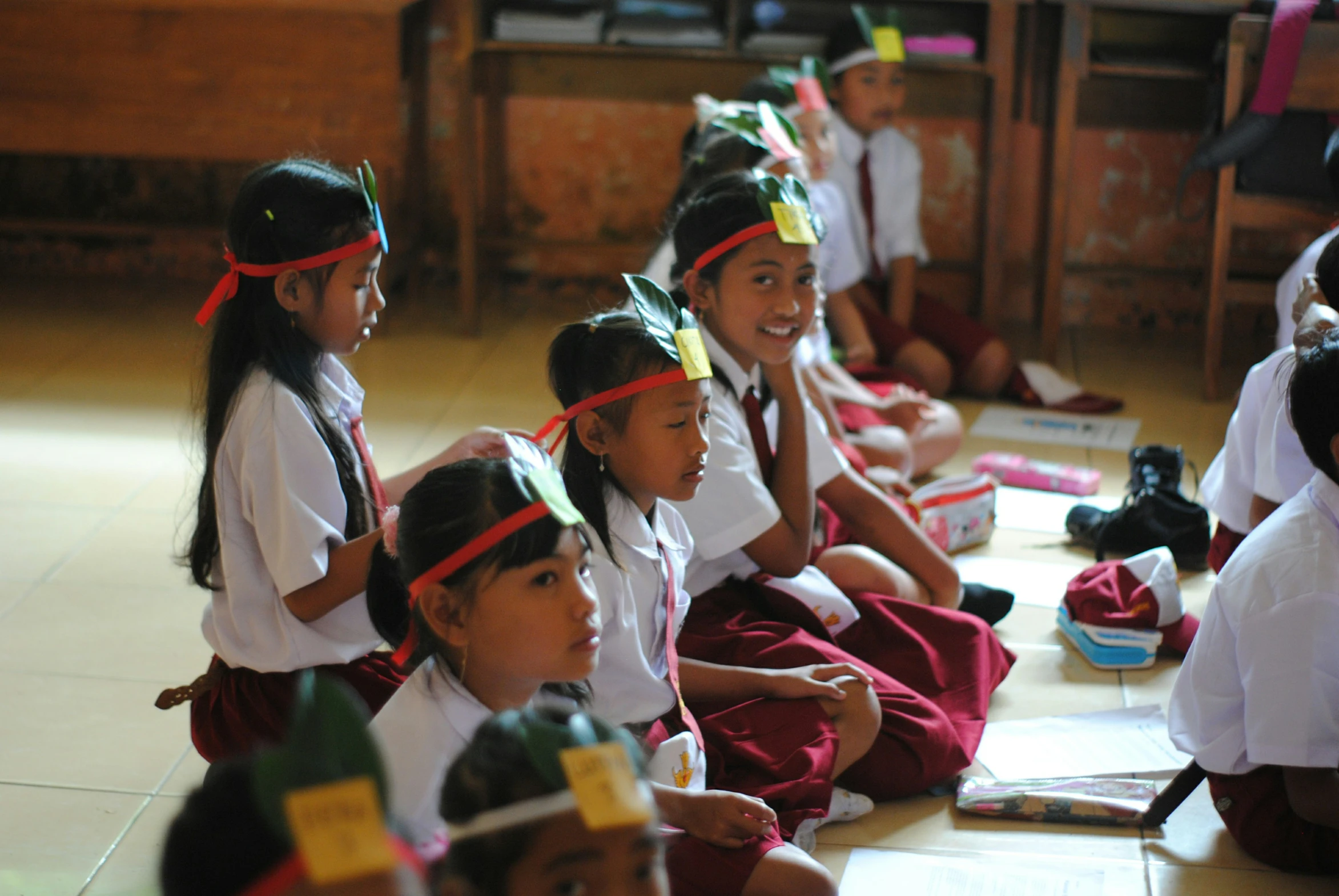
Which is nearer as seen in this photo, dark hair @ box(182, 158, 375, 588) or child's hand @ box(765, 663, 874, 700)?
dark hair @ box(182, 158, 375, 588)

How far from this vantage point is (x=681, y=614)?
175 cm

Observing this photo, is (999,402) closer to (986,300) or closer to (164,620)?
(986,300)

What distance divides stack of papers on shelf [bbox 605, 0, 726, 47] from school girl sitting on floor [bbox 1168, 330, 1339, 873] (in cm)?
262

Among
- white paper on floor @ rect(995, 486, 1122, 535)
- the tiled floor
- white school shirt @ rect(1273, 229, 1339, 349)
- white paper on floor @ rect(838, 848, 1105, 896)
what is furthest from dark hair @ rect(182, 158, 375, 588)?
white school shirt @ rect(1273, 229, 1339, 349)

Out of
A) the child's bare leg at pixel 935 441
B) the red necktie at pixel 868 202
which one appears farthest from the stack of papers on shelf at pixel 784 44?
the child's bare leg at pixel 935 441

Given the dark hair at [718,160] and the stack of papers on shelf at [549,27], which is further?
the stack of papers on shelf at [549,27]

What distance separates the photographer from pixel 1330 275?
6.90ft

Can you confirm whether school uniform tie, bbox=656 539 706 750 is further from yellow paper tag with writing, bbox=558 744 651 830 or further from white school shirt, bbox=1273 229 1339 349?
white school shirt, bbox=1273 229 1339 349

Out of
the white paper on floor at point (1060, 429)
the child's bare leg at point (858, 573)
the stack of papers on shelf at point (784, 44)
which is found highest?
the stack of papers on shelf at point (784, 44)

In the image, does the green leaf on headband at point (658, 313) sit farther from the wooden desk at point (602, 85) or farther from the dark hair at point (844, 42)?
the wooden desk at point (602, 85)

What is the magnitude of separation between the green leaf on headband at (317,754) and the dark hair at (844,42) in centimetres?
334

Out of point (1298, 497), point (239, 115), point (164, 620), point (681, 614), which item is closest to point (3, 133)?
point (239, 115)

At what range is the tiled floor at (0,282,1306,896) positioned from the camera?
1787 mm

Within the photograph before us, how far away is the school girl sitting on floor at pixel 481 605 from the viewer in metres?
1.25
